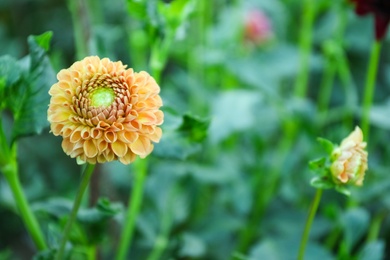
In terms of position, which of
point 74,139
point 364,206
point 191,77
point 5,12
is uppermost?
point 5,12

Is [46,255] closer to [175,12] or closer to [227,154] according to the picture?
[175,12]

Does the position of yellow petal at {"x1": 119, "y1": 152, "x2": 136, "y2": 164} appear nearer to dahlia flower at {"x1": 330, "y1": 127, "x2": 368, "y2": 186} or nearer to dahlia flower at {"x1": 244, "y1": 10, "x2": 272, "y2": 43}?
dahlia flower at {"x1": 330, "y1": 127, "x2": 368, "y2": 186}

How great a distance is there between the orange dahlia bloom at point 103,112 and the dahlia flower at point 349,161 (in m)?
0.13

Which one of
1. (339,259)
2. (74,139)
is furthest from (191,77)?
(74,139)

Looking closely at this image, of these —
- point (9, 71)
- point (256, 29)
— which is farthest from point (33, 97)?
point (256, 29)

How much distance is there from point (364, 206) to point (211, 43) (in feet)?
1.02

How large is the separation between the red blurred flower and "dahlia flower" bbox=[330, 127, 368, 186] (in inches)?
7.2

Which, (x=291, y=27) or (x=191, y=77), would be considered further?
(x=291, y=27)

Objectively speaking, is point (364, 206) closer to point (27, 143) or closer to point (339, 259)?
point (339, 259)

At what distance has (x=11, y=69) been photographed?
44cm

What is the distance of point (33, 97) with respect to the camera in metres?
0.45

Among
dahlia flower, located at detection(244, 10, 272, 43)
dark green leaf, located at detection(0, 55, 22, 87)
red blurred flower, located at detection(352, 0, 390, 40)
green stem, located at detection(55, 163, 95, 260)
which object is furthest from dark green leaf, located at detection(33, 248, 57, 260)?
dahlia flower, located at detection(244, 10, 272, 43)

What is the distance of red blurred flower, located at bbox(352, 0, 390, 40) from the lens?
555 mm

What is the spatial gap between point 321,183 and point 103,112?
0.16 m
